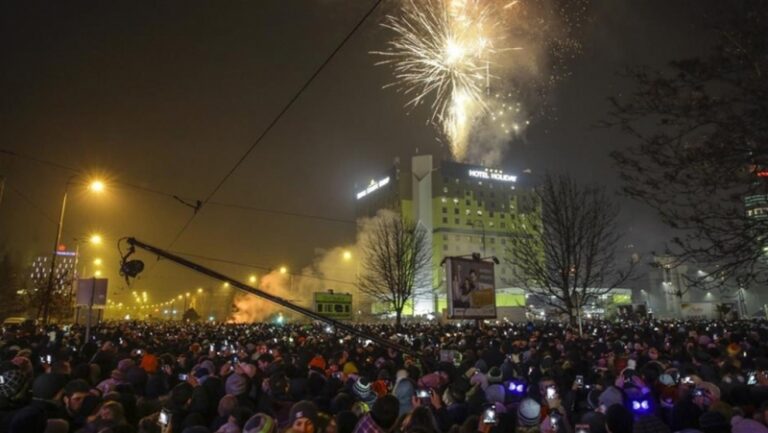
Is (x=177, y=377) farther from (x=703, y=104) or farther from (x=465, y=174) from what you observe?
(x=465, y=174)

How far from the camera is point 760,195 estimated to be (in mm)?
9688

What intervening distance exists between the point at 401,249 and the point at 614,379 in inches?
1602

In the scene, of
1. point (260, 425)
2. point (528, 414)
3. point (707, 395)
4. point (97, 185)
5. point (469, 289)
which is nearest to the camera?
point (260, 425)

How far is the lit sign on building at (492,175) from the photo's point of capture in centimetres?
12438

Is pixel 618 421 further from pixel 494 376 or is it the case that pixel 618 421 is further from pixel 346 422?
pixel 494 376

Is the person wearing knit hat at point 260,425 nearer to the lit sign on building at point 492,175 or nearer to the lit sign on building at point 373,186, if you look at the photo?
the lit sign on building at point 373,186

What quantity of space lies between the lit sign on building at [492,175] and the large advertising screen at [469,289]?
98.1 metres

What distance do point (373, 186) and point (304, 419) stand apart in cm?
12635

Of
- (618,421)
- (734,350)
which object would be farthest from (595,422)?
(734,350)

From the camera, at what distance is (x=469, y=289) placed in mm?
26562

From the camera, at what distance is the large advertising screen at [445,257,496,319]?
25.4m

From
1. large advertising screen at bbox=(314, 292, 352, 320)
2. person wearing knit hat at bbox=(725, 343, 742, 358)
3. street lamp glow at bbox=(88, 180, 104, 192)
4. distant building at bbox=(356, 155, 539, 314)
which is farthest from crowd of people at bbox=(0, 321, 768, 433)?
distant building at bbox=(356, 155, 539, 314)

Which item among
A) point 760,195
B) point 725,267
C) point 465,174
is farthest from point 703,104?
point 465,174

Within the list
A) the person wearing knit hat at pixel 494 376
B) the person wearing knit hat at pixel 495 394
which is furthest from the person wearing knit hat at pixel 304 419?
the person wearing knit hat at pixel 494 376
